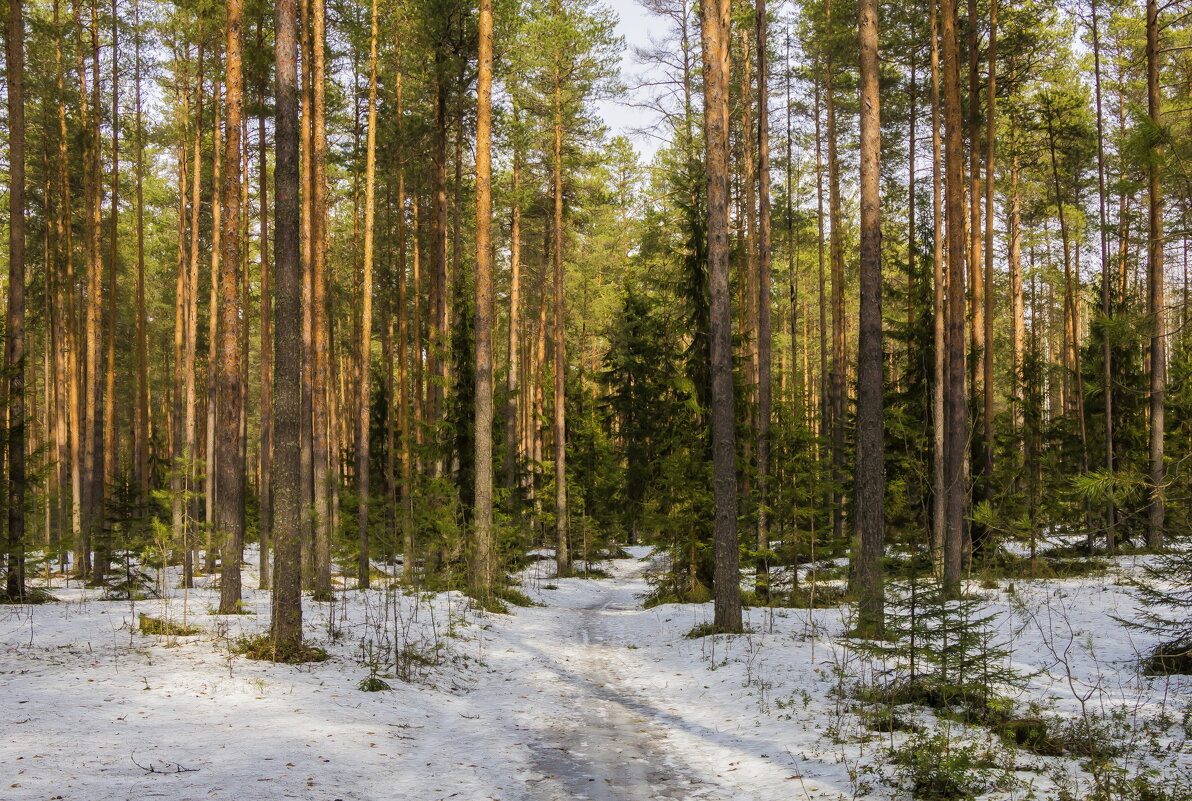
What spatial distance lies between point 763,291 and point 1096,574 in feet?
34.5

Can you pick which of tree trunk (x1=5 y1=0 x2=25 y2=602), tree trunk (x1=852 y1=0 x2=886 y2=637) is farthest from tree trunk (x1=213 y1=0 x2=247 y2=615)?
tree trunk (x1=852 y1=0 x2=886 y2=637)

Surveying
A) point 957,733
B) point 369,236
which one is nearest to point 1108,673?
point 957,733

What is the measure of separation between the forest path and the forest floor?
34 millimetres

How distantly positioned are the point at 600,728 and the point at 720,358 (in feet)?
21.4

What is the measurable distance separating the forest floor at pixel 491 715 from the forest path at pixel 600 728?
0.11 ft

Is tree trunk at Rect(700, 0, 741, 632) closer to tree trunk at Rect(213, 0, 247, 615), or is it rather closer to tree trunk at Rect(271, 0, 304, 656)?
tree trunk at Rect(271, 0, 304, 656)

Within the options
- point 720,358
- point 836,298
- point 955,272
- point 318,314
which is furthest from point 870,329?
point 836,298

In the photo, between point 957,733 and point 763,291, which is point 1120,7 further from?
point 957,733

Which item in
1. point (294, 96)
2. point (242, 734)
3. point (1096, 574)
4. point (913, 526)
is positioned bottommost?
point (1096, 574)

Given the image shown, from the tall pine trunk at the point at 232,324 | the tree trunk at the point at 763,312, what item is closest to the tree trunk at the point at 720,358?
the tree trunk at the point at 763,312

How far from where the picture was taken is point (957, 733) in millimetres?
6539

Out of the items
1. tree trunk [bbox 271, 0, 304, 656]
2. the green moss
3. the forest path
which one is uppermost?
tree trunk [bbox 271, 0, 304, 656]

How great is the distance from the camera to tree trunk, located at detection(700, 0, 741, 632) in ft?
38.9

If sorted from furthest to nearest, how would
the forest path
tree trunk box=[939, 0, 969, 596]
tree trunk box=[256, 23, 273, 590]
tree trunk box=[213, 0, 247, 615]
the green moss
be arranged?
tree trunk box=[256, 23, 273, 590], tree trunk box=[939, 0, 969, 596], tree trunk box=[213, 0, 247, 615], the green moss, the forest path
